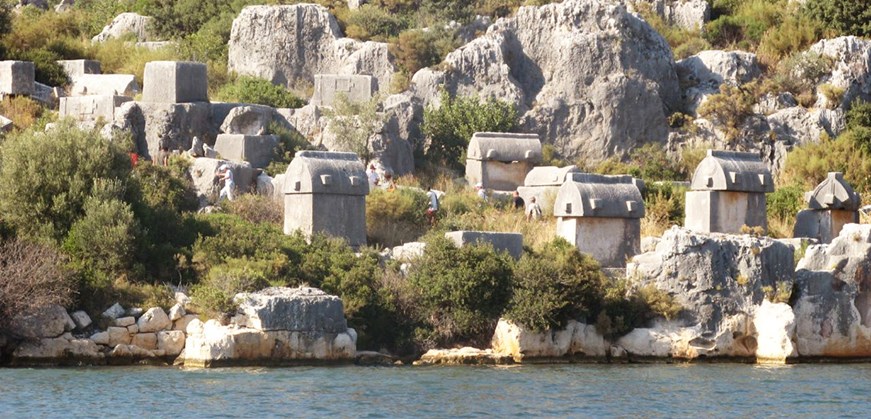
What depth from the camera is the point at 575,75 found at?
41.8m

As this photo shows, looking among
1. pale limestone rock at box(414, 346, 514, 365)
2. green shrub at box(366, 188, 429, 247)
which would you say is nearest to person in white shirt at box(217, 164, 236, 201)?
green shrub at box(366, 188, 429, 247)

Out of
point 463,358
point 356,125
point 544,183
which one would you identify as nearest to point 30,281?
point 463,358

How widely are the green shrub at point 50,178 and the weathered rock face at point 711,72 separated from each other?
16884 mm

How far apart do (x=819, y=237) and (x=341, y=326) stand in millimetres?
10856

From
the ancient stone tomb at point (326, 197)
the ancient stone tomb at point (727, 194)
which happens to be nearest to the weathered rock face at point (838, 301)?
the ancient stone tomb at point (727, 194)

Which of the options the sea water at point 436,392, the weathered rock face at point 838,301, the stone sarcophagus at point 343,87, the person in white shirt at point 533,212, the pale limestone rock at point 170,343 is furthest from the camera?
the stone sarcophagus at point 343,87

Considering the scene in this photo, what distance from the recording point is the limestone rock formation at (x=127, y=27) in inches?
1871

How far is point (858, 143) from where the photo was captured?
39625 millimetres

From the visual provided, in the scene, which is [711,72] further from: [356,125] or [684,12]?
[356,125]

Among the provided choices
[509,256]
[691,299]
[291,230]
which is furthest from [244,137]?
[691,299]

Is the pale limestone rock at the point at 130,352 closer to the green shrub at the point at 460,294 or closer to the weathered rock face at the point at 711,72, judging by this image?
the green shrub at the point at 460,294

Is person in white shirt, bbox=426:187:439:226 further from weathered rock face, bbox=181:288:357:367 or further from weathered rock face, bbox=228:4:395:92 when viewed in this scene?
weathered rock face, bbox=228:4:395:92

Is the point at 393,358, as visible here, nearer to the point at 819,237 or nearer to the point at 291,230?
the point at 291,230

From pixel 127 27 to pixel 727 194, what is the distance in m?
20.8
